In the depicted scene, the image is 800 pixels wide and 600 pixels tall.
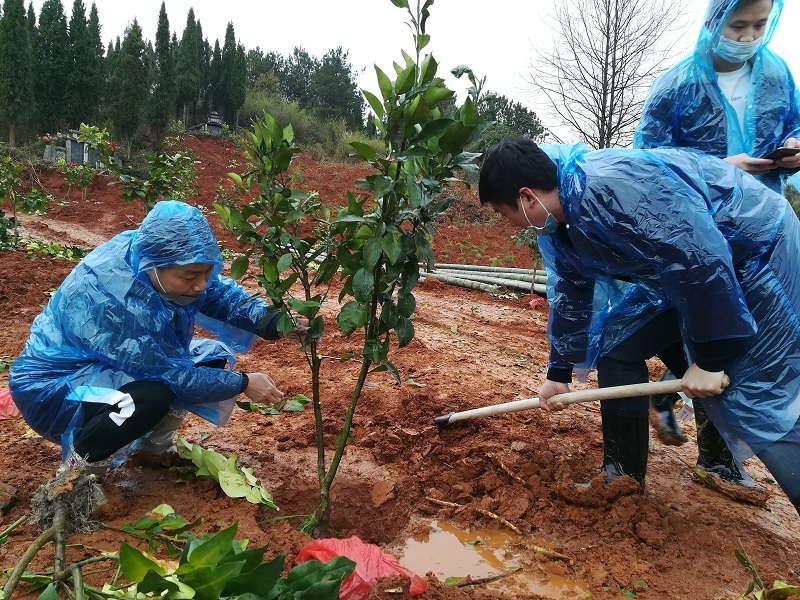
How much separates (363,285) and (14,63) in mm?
27047

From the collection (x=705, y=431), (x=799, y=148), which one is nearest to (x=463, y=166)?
(x=799, y=148)

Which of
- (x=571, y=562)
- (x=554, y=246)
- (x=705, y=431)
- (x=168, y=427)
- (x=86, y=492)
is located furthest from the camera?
(x=705, y=431)

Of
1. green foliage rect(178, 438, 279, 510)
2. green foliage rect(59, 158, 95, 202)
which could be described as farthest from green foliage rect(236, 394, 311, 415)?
green foliage rect(59, 158, 95, 202)

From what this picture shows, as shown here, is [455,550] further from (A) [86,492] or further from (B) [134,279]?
(B) [134,279]

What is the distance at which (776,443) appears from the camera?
1.97 m

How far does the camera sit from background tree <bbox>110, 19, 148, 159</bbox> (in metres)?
24.4

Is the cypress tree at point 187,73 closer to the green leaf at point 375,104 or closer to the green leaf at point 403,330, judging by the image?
the green leaf at point 375,104

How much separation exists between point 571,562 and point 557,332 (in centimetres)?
97

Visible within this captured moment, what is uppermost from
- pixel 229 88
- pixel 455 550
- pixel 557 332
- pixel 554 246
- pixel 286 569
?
pixel 229 88

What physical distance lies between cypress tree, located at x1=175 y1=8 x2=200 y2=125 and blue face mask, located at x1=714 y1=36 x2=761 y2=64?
33.1 m

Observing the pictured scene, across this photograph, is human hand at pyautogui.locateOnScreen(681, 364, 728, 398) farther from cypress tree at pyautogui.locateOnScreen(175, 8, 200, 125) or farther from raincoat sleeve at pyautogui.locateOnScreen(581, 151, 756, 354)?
cypress tree at pyautogui.locateOnScreen(175, 8, 200, 125)

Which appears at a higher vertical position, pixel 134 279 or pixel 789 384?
pixel 134 279

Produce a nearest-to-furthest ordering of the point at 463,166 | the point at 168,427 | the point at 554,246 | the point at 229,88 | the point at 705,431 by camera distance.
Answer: the point at 463,166
the point at 554,246
the point at 168,427
the point at 705,431
the point at 229,88

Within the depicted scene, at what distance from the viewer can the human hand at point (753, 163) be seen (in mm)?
2371
